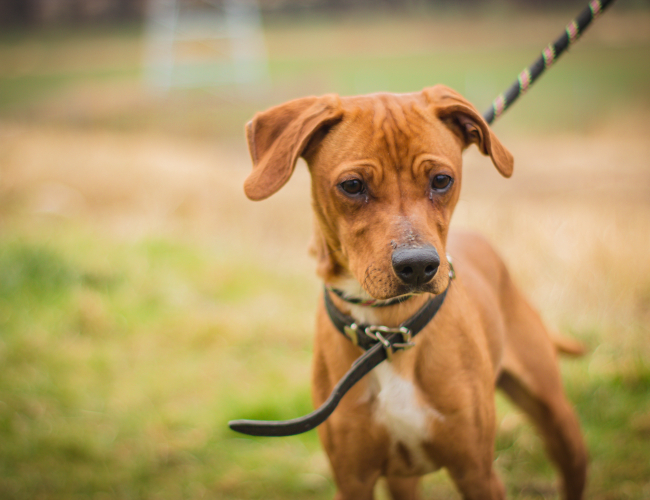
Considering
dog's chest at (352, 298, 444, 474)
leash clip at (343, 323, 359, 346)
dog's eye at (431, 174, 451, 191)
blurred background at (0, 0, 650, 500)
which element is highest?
dog's eye at (431, 174, 451, 191)

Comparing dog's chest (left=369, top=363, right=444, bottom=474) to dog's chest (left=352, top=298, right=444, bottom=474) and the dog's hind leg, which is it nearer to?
dog's chest (left=352, top=298, right=444, bottom=474)

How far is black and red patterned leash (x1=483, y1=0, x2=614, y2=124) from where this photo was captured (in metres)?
2.34

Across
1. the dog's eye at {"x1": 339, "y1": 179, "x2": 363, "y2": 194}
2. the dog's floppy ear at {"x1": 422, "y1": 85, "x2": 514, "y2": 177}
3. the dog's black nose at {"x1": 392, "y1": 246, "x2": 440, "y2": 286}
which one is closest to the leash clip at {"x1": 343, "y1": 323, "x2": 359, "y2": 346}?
the dog's black nose at {"x1": 392, "y1": 246, "x2": 440, "y2": 286}

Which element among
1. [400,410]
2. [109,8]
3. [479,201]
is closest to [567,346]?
[400,410]

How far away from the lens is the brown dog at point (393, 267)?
1838 mm

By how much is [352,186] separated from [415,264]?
407 millimetres

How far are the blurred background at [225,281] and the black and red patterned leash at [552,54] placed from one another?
215cm

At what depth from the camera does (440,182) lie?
1922 millimetres

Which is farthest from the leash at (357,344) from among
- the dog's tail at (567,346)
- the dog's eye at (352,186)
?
the dog's tail at (567,346)

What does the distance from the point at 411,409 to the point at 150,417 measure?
7.85ft

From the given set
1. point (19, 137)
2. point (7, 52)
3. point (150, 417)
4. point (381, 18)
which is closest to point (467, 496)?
point (150, 417)

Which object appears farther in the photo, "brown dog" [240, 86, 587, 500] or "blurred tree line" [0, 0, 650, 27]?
"blurred tree line" [0, 0, 650, 27]

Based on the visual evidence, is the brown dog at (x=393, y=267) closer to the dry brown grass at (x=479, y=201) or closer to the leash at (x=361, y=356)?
the leash at (x=361, y=356)

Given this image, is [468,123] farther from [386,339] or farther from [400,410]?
[400,410]
